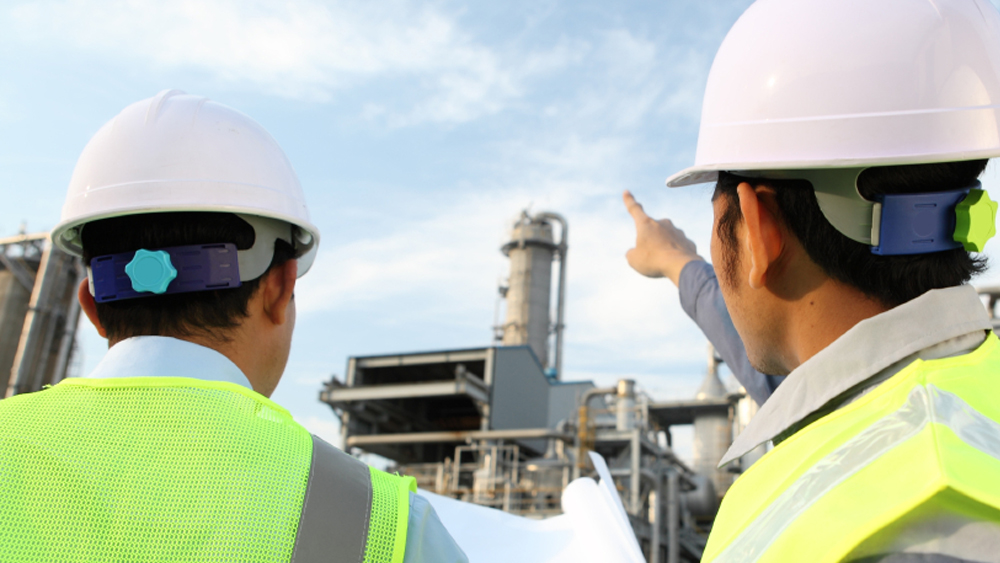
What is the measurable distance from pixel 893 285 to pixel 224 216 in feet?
4.97

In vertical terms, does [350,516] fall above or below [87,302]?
A: below

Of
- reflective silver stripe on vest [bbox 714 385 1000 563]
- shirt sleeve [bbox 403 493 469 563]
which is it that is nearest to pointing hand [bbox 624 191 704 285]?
shirt sleeve [bbox 403 493 469 563]

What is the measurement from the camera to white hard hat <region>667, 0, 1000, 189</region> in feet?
4.01

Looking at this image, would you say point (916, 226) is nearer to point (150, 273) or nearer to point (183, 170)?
point (150, 273)

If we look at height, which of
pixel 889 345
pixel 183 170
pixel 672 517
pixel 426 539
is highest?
pixel 672 517

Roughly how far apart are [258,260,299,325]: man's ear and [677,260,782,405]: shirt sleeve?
136cm

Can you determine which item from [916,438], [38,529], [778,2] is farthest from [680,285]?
[38,529]

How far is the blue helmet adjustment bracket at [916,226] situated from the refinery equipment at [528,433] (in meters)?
16.3

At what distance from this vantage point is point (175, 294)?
63.8 inches

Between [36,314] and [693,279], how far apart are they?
1941 centimetres

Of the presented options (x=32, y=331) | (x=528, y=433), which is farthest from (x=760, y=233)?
(x=32, y=331)

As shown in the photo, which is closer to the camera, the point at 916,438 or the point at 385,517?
the point at 916,438

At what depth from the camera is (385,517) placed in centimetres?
125

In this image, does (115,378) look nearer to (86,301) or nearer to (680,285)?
(86,301)
